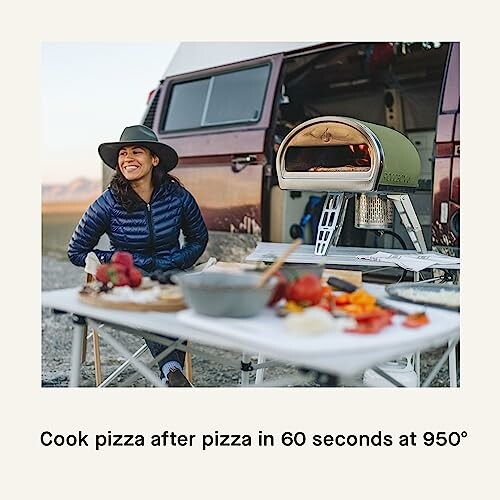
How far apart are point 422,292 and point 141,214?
1050 millimetres

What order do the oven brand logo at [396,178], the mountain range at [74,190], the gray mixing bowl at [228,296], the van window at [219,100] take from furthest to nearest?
the van window at [219,100], the mountain range at [74,190], the oven brand logo at [396,178], the gray mixing bowl at [228,296]

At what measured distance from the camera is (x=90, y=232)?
2.27 meters

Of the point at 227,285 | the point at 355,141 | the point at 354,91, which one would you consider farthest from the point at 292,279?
the point at 354,91

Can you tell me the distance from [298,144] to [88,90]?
95 cm

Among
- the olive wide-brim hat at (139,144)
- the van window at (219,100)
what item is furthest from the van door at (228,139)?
the olive wide-brim hat at (139,144)

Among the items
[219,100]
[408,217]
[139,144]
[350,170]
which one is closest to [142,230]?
[139,144]

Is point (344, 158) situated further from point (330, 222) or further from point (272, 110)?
point (272, 110)

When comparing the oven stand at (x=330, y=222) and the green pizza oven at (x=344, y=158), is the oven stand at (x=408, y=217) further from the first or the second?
the oven stand at (x=330, y=222)

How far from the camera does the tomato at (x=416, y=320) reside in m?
1.35

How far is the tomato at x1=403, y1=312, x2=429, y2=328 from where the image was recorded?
1350mm

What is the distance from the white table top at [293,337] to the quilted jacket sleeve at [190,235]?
34.1 inches

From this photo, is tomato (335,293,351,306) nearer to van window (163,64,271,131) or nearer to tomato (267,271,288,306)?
tomato (267,271,288,306)
